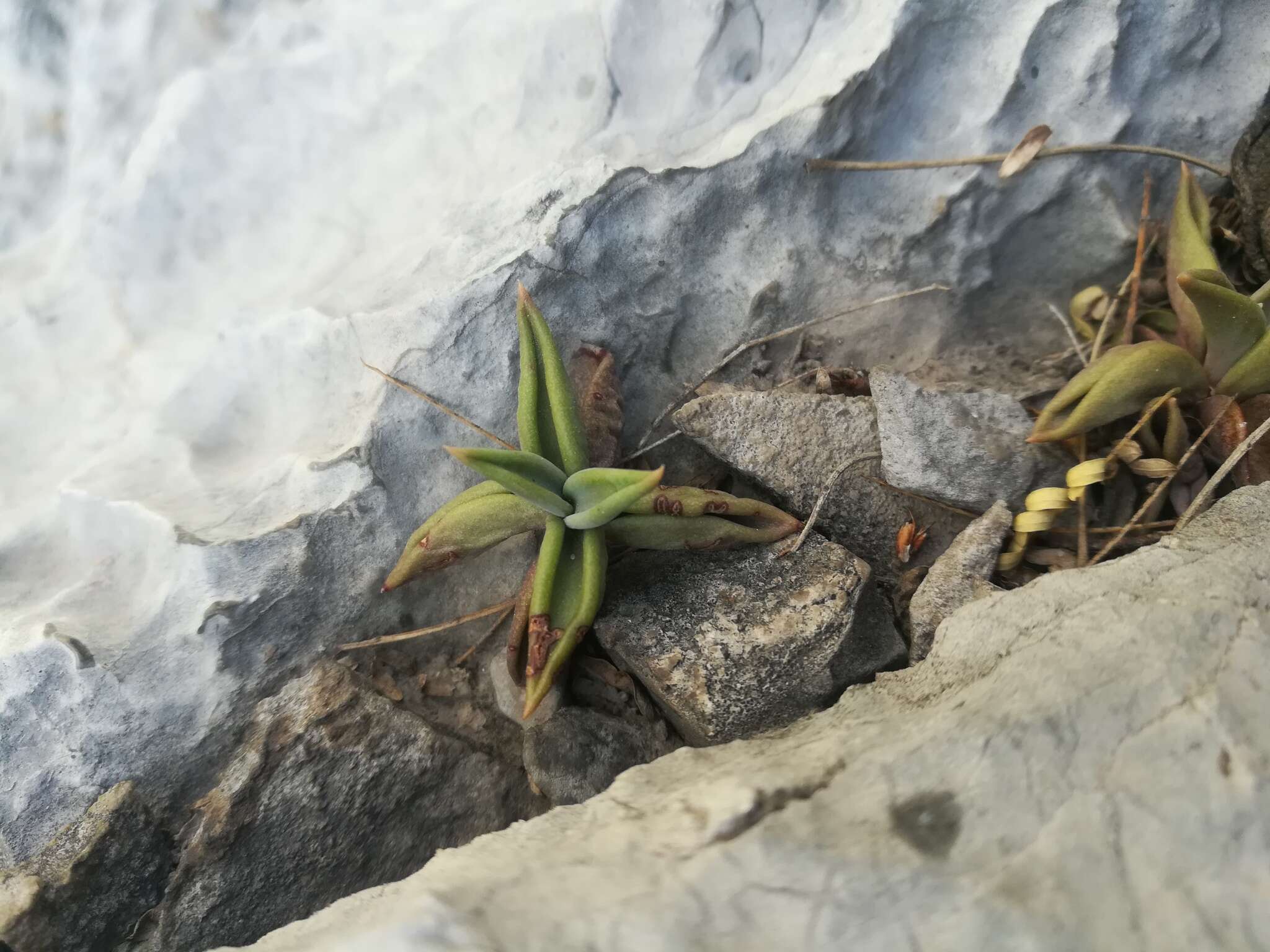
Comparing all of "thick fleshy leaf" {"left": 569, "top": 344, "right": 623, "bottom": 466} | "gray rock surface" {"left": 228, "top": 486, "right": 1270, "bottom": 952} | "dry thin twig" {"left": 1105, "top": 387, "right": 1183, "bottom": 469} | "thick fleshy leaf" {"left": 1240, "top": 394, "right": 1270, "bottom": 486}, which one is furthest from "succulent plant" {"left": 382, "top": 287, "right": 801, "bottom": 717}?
"thick fleshy leaf" {"left": 1240, "top": 394, "right": 1270, "bottom": 486}

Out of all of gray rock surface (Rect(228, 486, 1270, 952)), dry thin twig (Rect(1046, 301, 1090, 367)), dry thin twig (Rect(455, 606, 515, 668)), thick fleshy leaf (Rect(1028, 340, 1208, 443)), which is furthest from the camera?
dry thin twig (Rect(1046, 301, 1090, 367))

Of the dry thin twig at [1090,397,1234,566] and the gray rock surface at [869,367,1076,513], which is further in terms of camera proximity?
the gray rock surface at [869,367,1076,513]

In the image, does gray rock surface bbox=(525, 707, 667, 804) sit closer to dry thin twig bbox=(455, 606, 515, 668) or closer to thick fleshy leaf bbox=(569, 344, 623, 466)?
dry thin twig bbox=(455, 606, 515, 668)

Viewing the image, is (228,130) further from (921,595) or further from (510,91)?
(921,595)

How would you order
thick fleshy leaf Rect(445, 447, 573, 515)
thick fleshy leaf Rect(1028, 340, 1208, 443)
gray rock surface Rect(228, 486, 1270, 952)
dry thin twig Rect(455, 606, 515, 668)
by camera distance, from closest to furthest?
gray rock surface Rect(228, 486, 1270, 952), thick fleshy leaf Rect(445, 447, 573, 515), thick fleshy leaf Rect(1028, 340, 1208, 443), dry thin twig Rect(455, 606, 515, 668)

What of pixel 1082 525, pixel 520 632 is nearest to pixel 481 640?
→ pixel 520 632

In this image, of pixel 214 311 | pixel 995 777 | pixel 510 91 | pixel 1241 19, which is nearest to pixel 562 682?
pixel 995 777

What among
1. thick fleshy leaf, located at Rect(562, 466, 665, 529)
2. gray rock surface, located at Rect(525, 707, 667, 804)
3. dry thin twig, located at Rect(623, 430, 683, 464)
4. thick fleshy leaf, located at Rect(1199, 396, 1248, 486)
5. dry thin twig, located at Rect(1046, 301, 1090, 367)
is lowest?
thick fleshy leaf, located at Rect(1199, 396, 1248, 486)
